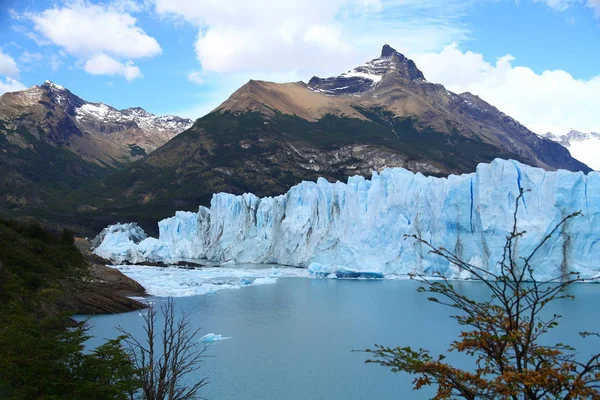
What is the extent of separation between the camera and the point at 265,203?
39.2 metres

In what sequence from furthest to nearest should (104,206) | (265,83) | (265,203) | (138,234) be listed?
(265,83), (104,206), (138,234), (265,203)

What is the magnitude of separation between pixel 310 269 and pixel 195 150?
206ft

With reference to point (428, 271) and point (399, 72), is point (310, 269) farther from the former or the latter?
point (399, 72)

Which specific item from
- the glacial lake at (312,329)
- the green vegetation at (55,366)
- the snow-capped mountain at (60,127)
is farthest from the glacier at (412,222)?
the snow-capped mountain at (60,127)

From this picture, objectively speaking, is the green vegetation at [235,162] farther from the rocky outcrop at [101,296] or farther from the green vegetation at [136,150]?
the green vegetation at [136,150]

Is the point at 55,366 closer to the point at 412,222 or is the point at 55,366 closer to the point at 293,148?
the point at 412,222

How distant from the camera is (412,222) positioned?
28922mm

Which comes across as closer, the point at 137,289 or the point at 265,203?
the point at 137,289

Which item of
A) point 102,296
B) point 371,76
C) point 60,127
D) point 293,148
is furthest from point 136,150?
point 102,296

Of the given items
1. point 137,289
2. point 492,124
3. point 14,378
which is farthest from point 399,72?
point 14,378

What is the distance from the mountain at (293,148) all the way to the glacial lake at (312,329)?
39.2m

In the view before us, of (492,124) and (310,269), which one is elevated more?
(492,124)

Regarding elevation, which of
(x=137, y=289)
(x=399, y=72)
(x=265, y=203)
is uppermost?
(x=399, y=72)

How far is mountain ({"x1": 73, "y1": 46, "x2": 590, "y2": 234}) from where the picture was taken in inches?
2995
